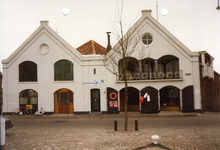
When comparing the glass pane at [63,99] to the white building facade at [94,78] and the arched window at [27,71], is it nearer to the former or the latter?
the white building facade at [94,78]

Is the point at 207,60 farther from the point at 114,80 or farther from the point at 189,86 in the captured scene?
the point at 114,80

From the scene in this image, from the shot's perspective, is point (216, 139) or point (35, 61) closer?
point (216, 139)

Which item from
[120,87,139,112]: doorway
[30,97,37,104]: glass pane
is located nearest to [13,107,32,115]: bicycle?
[30,97,37,104]: glass pane

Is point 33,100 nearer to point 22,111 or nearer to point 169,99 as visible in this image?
point 22,111

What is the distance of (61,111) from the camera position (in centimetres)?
2450

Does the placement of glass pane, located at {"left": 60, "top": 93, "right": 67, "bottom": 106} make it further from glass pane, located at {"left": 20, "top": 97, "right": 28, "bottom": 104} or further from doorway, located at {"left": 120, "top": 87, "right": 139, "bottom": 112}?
doorway, located at {"left": 120, "top": 87, "right": 139, "bottom": 112}

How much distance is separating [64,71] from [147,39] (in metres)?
8.85

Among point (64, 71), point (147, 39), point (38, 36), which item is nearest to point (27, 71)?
point (38, 36)

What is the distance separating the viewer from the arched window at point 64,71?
24547 millimetres

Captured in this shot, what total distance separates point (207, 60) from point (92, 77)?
12.5 meters

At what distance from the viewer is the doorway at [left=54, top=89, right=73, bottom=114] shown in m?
24.5

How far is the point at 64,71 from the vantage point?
2461 centimetres

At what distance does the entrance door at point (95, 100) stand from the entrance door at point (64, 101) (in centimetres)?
254

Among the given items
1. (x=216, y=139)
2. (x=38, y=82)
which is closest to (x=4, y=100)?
(x=38, y=82)
